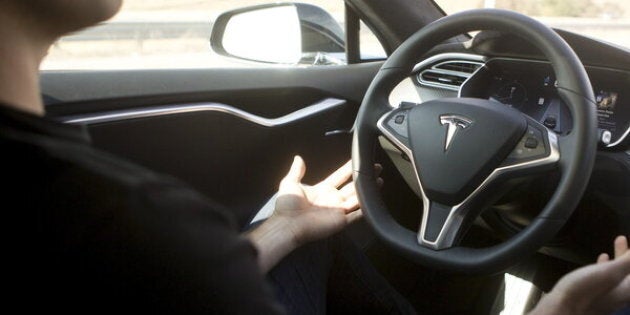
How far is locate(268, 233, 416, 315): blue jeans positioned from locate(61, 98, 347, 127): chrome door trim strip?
2.00ft

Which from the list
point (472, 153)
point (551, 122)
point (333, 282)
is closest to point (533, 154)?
point (472, 153)

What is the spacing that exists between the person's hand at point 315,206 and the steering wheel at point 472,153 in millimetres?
73

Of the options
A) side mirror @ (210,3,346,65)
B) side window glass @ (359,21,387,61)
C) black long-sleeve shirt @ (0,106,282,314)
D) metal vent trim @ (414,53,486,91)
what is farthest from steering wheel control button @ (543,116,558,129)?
black long-sleeve shirt @ (0,106,282,314)

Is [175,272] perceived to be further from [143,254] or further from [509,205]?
[509,205]

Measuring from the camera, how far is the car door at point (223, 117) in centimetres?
195

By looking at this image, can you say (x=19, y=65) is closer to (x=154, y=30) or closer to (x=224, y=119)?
(x=224, y=119)

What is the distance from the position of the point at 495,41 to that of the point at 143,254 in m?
1.54

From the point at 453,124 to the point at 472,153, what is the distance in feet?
0.29

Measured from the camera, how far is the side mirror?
2592 mm

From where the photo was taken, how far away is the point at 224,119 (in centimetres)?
216

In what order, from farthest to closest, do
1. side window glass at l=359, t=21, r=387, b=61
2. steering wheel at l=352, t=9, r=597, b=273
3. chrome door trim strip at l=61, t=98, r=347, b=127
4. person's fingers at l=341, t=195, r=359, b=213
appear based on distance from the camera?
side window glass at l=359, t=21, r=387, b=61 → chrome door trim strip at l=61, t=98, r=347, b=127 → person's fingers at l=341, t=195, r=359, b=213 → steering wheel at l=352, t=9, r=597, b=273

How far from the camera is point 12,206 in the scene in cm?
58

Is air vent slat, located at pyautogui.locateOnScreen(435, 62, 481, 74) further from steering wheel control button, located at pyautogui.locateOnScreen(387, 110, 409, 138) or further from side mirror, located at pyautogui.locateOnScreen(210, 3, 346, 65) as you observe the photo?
side mirror, located at pyautogui.locateOnScreen(210, 3, 346, 65)

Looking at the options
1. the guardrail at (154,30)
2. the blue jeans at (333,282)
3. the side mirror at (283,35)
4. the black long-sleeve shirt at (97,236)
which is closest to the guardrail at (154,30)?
the guardrail at (154,30)
